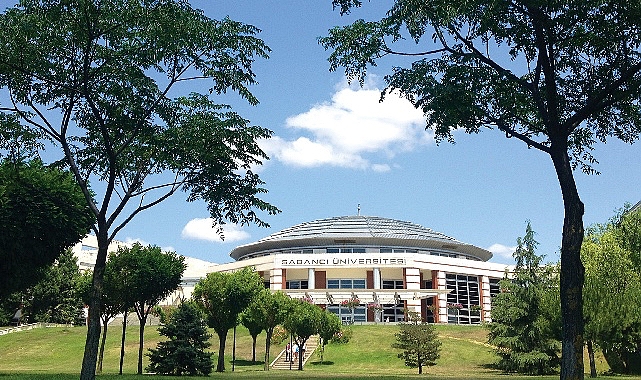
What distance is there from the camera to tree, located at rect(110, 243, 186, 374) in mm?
35406

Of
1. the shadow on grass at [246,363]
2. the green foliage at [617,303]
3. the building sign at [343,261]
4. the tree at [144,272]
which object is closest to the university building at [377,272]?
the building sign at [343,261]

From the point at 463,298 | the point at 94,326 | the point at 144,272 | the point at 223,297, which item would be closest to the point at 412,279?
the point at 463,298

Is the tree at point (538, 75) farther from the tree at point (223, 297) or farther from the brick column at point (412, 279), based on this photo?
the brick column at point (412, 279)

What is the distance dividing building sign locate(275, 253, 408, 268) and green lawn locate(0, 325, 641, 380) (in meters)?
19.0

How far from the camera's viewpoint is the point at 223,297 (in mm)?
38219

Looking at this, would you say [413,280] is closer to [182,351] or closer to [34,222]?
[182,351]

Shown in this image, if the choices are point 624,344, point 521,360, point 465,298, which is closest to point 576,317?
point 624,344

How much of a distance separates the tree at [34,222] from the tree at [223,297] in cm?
933

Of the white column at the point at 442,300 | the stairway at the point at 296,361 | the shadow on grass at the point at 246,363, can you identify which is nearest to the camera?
the stairway at the point at 296,361

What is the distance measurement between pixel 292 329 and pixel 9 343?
29419 mm

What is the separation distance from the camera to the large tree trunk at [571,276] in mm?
15258

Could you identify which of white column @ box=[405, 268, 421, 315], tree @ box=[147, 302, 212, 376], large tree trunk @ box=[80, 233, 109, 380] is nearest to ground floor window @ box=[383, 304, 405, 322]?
white column @ box=[405, 268, 421, 315]

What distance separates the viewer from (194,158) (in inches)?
774

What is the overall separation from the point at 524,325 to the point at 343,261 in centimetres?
4199
